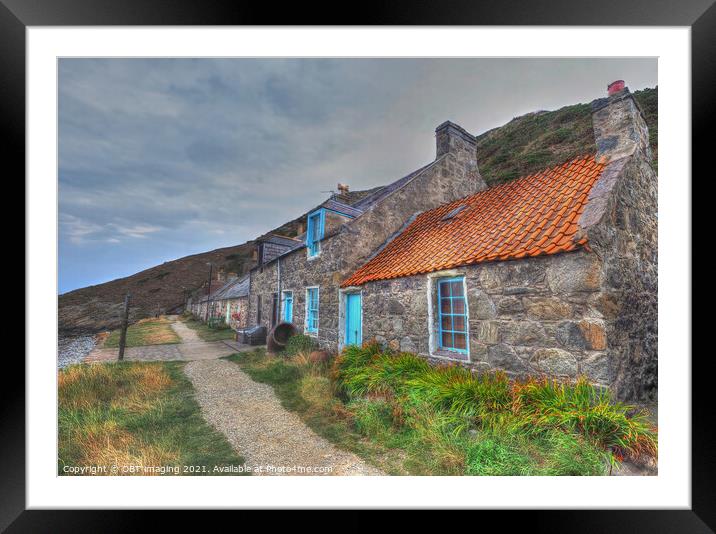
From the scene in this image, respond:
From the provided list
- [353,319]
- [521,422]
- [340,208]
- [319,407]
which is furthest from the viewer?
[340,208]

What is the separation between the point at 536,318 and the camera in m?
3.26

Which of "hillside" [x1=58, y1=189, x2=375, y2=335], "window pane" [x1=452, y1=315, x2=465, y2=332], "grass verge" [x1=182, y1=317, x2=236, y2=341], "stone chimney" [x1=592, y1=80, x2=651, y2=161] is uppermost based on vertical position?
"stone chimney" [x1=592, y1=80, x2=651, y2=161]

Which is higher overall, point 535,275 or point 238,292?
point 535,275

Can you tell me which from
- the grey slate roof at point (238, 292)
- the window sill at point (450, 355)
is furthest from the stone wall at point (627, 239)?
the grey slate roof at point (238, 292)

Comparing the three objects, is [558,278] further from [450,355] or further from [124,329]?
[124,329]

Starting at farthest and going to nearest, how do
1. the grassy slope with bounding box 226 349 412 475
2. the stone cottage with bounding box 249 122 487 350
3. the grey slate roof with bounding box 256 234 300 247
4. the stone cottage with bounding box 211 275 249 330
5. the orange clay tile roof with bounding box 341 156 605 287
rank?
the stone cottage with bounding box 211 275 249 330 < the grey slate roof with bounding box 256 234 300 247 < the stone cottage with bounding box 249 122 487 350 < the orange clay tile roof with bounding box 341 156 605 287 < the grassy slope with bounding box 226 349 412 475

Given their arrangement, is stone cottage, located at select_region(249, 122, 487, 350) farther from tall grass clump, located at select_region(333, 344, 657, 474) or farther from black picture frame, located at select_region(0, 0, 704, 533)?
black picture frame, located at select_region(0, 0, 704, 533)

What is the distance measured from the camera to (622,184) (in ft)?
11.7

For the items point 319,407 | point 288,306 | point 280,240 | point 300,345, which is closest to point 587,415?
point 319,407

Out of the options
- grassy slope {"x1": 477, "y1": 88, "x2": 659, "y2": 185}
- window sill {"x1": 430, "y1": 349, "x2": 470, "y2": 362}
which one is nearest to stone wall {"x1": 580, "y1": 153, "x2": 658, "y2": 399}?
grassy slope {"x1": 477, "y1": 88, "x2": 659, "y2": 185}

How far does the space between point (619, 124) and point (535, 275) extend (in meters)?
2.81

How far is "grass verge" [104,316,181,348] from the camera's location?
5472 millimetres

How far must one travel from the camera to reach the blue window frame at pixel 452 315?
4.22 meters

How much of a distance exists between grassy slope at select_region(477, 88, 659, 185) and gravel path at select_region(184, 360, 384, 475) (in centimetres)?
457
